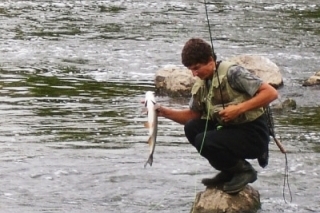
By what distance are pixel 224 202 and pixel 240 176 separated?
0.24 meters

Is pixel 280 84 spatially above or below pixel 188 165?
below

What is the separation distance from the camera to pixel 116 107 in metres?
11.7

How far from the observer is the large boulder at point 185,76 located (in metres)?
12.7

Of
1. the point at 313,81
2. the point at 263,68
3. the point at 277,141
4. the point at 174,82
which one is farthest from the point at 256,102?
the point at 313,81

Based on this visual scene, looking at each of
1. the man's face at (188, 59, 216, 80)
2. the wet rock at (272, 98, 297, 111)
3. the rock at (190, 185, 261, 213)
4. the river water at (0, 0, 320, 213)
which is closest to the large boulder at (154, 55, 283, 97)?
the river water at (0, 0, 320, 213)

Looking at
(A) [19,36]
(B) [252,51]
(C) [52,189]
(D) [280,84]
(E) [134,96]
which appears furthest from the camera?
(A) [19,36]

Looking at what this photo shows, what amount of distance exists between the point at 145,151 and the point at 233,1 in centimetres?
1880

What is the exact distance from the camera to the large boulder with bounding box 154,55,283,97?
Result: 12727 mm

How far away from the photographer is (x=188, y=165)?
8469mm

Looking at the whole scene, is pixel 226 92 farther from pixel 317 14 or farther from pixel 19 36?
pixel 317 14

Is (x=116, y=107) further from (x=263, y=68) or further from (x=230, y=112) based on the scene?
(x=230, y=112)

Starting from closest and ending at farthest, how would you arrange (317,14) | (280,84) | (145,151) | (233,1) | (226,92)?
(226,92) < (145,151) < (280,84) < (317,14) < (233,1)

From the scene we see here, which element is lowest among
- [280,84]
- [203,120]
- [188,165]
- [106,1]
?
[106,1]

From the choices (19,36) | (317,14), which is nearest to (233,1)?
(317,14)
